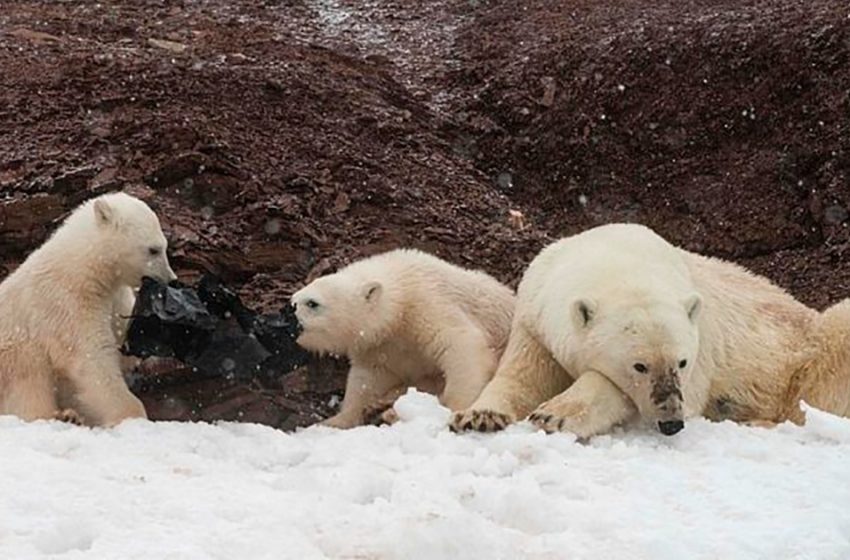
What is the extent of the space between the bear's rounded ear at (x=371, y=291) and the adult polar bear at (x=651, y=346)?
864mm

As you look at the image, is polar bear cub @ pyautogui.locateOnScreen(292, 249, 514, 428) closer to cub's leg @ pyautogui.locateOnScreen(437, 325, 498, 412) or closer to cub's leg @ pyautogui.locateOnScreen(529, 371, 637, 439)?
cub's leg @ pyautogui.locateOnScreen(437, 325, 498, 412)

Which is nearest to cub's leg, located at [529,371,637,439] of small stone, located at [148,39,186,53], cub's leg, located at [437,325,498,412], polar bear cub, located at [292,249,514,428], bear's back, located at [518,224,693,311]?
bear's back, located at [518,224,693,311]

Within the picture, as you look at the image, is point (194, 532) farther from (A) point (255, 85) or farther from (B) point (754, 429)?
(A) point (255, 85)

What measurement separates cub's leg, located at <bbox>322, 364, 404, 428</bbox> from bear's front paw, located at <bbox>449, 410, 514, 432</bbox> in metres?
1.55

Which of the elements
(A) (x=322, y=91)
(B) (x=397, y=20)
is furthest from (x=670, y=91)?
(B) (x=397, y=20)

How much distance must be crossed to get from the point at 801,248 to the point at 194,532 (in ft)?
24.3

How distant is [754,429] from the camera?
18.7ft

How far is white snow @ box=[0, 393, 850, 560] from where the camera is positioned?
13.0ft

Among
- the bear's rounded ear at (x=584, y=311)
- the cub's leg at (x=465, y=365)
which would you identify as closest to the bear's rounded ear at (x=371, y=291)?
the cub's leg at (x=465, y=365)

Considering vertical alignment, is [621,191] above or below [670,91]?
below

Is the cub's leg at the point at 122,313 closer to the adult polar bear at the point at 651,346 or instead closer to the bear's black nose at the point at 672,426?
the adult polar bear at the point at 651,346

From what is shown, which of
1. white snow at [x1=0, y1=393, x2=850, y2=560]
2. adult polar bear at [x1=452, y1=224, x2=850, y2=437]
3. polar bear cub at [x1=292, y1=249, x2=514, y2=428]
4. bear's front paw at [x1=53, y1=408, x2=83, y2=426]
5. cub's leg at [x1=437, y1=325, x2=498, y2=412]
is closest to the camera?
white snow at [x1=0, y1=393, x2=850, y2=560]

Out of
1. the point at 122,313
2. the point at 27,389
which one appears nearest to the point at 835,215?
the point at 122,313

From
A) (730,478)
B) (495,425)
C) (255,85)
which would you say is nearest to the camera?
(730,478)
